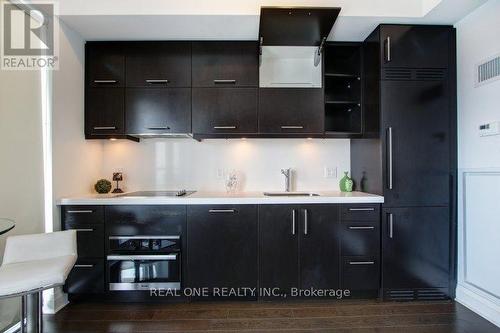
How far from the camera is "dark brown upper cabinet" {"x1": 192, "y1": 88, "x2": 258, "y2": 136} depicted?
2.48 meters

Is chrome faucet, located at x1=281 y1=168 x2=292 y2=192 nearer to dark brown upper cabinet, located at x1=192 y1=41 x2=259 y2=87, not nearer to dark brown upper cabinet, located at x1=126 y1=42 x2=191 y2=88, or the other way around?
dark brown upper cabinet, located at x1=192 y1=41 x2=259 y2=87

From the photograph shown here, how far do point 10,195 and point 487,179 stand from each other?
3444 millimetres

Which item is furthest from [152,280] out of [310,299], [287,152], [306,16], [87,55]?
[306,16]

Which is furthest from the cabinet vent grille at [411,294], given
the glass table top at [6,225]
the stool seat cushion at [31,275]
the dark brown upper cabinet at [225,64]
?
the glass table top at [6,225]

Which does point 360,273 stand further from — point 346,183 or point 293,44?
point 293,44

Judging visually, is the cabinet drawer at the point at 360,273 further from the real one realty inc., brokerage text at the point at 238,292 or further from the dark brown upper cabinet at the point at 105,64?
the dark brown upper cabinet at the point at 105,64

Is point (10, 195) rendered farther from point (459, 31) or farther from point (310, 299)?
point (459, 31)

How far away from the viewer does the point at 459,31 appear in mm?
2244

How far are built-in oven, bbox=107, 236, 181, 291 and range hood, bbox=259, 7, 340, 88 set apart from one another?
1665mm

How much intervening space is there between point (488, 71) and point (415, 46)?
0.55m

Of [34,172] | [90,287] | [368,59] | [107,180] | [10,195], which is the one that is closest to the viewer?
[10,195]

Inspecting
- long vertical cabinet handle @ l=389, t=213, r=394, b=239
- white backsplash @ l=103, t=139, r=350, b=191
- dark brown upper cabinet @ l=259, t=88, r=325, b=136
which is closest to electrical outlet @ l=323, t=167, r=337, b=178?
white backsplash @ l=103, t=139, r=350, b=191

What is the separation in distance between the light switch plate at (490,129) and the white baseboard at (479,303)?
124cm

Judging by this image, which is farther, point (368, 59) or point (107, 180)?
point (107, 180)
